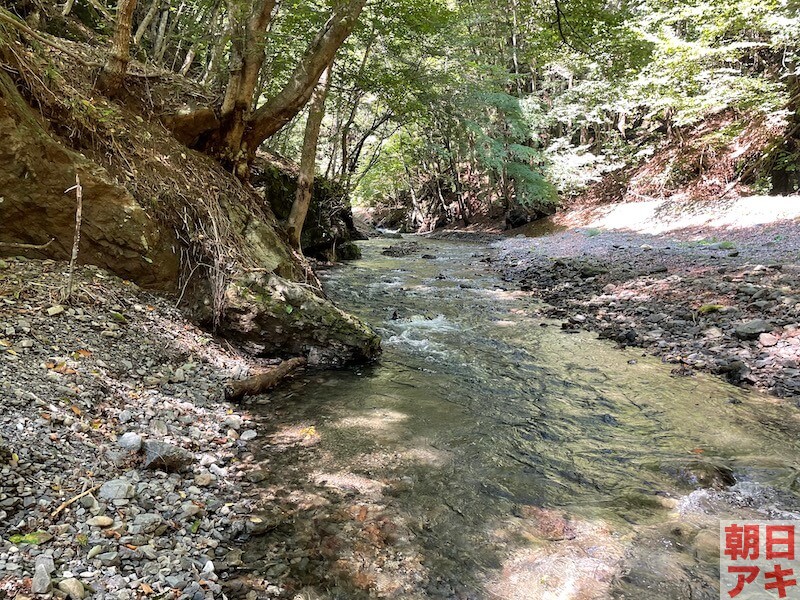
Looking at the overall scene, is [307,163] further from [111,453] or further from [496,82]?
[496,82]

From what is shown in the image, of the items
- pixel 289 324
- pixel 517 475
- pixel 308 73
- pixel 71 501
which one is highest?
pixel 308 73

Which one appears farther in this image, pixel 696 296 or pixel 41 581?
pixel 696 296

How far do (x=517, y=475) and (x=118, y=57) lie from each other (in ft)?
21.6

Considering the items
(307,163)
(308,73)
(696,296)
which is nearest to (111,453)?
(308,73)

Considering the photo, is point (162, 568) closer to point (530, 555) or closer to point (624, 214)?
point (530, 555)

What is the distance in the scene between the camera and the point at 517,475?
3844mm

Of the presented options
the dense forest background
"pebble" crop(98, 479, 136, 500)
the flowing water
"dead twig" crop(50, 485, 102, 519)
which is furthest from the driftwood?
the dense forest background

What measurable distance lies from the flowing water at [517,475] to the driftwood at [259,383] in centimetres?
25

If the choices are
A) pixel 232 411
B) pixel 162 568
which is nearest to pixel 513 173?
pixel 232 411

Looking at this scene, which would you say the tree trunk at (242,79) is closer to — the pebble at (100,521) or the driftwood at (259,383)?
the driftwood at (259,383)

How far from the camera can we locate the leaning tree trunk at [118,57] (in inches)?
202

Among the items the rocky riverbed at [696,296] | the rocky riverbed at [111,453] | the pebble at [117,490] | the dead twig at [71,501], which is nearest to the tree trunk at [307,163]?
the rocky riverbed at [111,453]

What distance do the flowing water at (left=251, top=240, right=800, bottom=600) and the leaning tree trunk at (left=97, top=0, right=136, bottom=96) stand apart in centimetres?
454

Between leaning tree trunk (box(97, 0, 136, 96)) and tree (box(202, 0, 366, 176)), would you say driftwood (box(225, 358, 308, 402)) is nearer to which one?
tree (box(202, 0, 366, 176))
